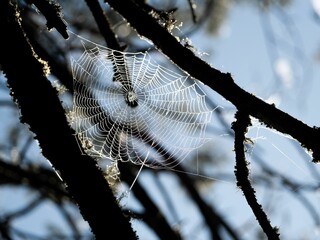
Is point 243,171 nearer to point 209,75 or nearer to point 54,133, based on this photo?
point 209,75

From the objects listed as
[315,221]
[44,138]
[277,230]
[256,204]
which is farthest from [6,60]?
[315,221]

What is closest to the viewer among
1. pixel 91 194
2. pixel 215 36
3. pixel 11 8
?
pixel 91 194

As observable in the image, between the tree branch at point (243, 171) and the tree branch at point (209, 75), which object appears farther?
the tree branch at point (243, 171)

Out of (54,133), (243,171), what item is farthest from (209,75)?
(54,133)

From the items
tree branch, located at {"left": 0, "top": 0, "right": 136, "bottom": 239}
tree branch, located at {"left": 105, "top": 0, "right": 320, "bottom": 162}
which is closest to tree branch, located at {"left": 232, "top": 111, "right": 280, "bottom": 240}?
tree branch, located at {"left": 105, "top": 0, "right": 320, "bottom": 162}

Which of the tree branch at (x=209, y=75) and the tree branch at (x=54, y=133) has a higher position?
the tree branch at (x=209, y=75)

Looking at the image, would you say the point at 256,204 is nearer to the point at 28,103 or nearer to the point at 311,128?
the point at 311,128

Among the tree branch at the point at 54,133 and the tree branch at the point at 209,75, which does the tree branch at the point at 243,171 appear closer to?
the tree branch at the point at 209,75

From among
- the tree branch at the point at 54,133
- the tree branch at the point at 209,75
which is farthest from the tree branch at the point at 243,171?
the tree branch at the point at 54,133

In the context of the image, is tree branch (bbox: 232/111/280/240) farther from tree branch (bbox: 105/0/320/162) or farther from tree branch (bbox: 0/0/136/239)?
tree branch (bbox: 0/0/136/239)

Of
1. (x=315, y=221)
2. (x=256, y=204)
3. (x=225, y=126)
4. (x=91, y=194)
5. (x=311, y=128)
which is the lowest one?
(x=91, y=194)

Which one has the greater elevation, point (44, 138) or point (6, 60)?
point (6, 60)
